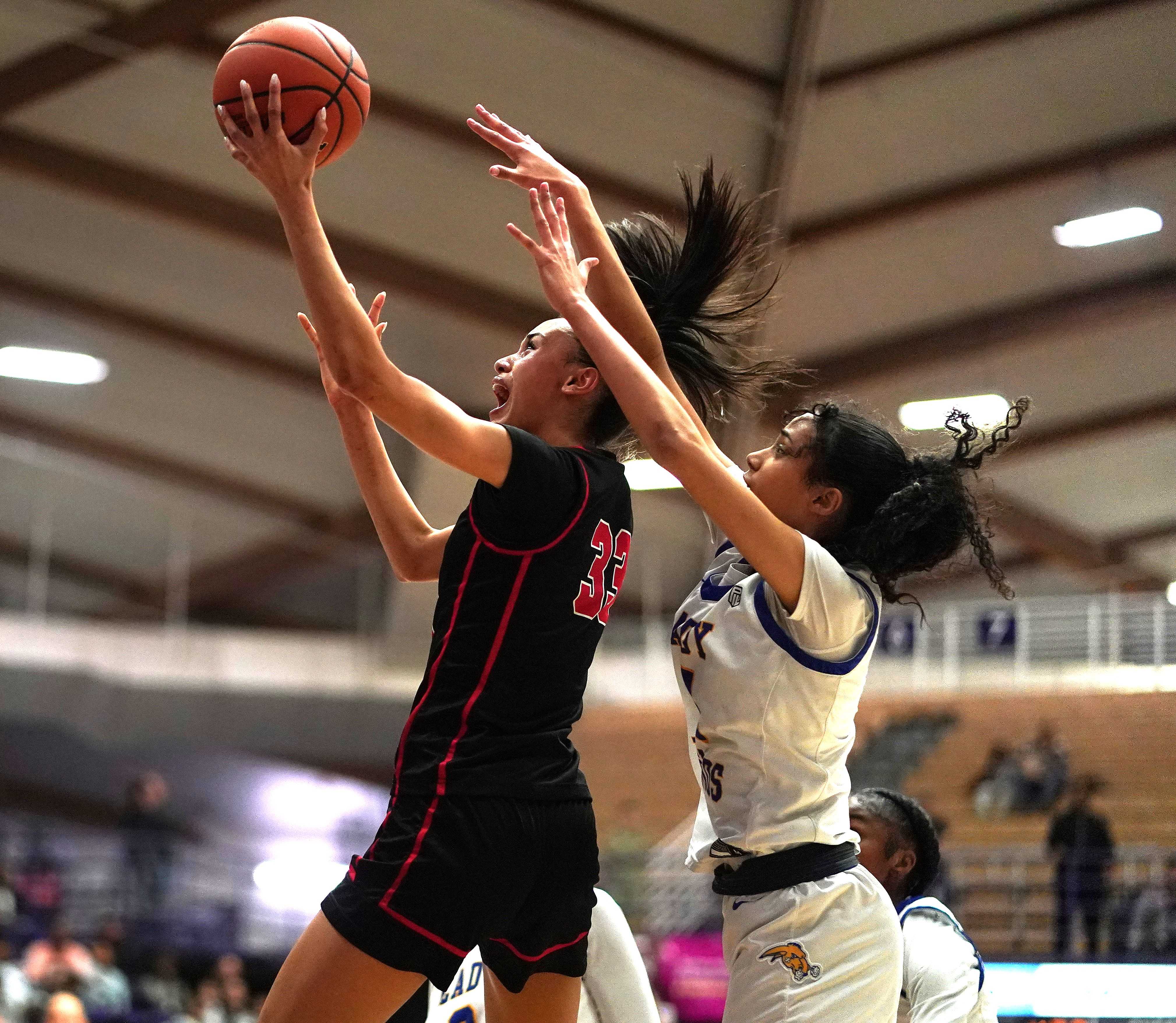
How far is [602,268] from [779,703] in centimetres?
97

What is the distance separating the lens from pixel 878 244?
13.1 m

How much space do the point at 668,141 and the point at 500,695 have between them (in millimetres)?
9852

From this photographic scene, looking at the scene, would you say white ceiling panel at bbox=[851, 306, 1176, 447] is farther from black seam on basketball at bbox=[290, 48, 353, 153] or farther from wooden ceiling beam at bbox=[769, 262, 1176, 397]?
black seam on basketball at bbox=[290, 48, 353, 153]

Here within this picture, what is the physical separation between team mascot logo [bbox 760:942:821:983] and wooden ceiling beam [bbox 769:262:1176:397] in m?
9.52

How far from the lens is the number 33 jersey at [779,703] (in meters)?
2.82

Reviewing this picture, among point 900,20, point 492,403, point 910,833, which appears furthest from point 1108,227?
point 910,833

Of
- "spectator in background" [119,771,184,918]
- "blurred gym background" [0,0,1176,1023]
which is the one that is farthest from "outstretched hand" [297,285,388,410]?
"spectator in background" [119,771,184,918]

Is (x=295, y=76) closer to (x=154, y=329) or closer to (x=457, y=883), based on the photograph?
(x=457, y=883)

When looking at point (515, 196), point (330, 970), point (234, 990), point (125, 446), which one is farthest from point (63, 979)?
point (125, 446)

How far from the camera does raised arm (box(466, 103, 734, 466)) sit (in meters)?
3.02

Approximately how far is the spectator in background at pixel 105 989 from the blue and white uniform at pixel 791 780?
8339 mm

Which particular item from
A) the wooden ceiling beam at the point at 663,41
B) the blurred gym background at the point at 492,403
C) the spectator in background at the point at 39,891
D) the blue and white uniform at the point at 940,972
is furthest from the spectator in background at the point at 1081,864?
the spectator in background at the point at 39,891

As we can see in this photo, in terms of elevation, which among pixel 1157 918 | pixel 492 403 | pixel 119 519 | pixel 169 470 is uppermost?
pixel 169 470

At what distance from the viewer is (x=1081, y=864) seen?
9.66 metres
